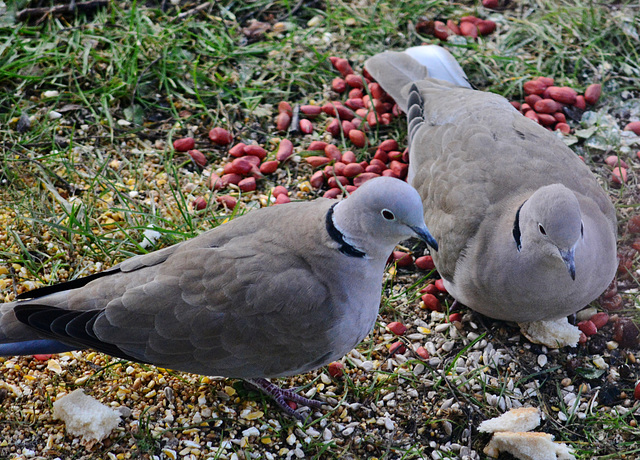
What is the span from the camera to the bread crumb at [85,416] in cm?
305

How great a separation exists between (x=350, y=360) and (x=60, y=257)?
5.66ft

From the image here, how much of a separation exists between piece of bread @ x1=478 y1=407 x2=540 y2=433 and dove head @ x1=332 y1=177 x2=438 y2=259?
3.11ft

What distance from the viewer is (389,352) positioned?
3.51 metres

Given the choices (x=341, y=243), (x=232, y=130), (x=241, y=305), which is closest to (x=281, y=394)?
(x=241, y=305)

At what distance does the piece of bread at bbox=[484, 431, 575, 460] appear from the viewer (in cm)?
300

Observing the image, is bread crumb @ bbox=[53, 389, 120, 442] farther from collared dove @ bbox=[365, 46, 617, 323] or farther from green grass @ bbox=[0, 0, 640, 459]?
collared dove @ bbox=[365, 46, 617, 323]

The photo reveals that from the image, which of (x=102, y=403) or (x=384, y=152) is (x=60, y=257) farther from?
(x=384, y=152)

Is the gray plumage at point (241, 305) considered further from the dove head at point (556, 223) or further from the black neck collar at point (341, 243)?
the dove head at point (556, 223)

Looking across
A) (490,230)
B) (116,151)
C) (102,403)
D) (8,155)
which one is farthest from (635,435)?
(8,155)

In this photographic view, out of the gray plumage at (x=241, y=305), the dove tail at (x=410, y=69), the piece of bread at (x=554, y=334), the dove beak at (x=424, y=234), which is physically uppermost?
the dove beak at (x=424, y=234)

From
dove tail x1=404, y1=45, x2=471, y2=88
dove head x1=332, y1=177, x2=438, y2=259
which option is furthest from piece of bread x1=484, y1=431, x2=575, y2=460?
dove tail x1=404, y1=45, x2=471, y2=88

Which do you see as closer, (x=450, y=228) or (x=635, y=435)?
(x=635, y=435)

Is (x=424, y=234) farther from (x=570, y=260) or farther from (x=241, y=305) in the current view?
(x=241, y=305)

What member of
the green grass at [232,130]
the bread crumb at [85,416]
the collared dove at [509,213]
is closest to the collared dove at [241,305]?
the bread crumb at [85,416]
